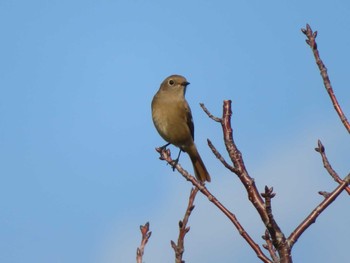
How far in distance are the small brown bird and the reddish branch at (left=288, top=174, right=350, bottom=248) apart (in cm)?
925

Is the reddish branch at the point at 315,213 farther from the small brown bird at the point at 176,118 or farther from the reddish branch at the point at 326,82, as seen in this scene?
the small brown bird at the point at 176,118

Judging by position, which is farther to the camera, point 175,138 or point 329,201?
point 175,138

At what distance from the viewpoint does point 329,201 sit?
3.61 meters

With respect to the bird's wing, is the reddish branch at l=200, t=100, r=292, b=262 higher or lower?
lower

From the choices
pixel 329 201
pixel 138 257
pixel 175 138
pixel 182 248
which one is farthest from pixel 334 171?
pixel 175 138

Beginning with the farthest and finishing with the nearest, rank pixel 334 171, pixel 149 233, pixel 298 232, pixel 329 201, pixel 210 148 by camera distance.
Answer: pixel 149 233 → pixel 334 171 → pixel 210 148 → pixel 329 201 → pixel 298 232

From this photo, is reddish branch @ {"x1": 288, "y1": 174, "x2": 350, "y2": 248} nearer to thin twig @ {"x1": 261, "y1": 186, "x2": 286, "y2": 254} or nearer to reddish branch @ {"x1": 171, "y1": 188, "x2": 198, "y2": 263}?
thin twig @ {"x1": 261, "y1": 186, "x2": 286, "y2": 254}

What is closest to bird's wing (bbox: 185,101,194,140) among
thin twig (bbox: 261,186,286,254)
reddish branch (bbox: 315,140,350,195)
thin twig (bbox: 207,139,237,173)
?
reddish branch (bbox: 315,140,350,195)

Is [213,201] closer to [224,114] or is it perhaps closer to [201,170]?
[224,114]

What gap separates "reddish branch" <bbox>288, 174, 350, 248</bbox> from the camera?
330 cm

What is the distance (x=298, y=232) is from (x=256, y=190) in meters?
0.41

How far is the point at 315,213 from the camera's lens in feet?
11.4

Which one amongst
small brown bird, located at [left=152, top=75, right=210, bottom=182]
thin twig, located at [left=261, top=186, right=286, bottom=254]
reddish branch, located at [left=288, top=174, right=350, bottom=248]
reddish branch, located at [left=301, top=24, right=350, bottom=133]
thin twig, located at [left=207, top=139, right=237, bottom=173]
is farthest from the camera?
small brown bird, located at [left=152, top=75, right=210, bottom=182]

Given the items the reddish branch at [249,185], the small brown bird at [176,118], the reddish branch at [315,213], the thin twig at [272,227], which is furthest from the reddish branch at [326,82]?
the small brown bird at [176,118]
